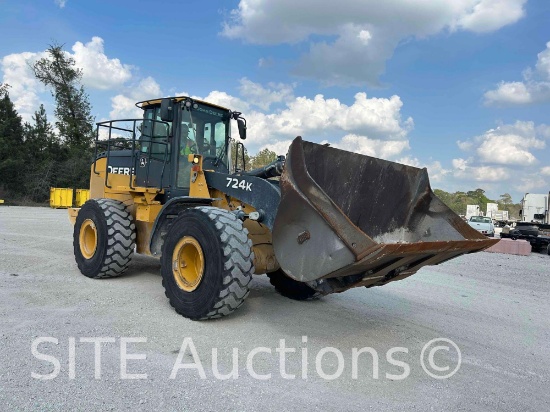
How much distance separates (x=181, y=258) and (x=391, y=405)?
9.54 feet

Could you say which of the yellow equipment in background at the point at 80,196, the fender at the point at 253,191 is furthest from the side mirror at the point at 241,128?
the yellow equipment in background at the point at 80,196

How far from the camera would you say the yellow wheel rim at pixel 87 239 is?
7.02m

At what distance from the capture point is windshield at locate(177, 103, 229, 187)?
6.39m

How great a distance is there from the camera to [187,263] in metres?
5.27

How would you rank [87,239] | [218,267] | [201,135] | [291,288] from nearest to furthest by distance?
[218,267], [291,288], [201,135], [87,239]

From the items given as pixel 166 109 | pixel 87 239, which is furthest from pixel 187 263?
pixel 87 239

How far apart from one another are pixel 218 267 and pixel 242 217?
2.72 ft

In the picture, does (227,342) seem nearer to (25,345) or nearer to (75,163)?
(25,345)

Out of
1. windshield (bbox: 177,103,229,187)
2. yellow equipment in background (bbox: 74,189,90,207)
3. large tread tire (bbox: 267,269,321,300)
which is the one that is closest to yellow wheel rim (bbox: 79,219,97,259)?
windshield (bbox: 177,103,229,187)

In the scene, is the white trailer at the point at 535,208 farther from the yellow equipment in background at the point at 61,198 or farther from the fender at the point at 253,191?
the yellow equipment in background at the point at 61,198

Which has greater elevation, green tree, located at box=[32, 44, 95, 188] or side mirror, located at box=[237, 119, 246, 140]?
green tree, located at box=[32, 44, 95, 188]

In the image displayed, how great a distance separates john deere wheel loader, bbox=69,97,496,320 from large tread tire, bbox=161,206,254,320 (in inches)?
0.5

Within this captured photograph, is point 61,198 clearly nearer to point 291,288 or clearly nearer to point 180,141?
point 180,141

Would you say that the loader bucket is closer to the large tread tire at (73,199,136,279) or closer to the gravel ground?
the gravel ground
